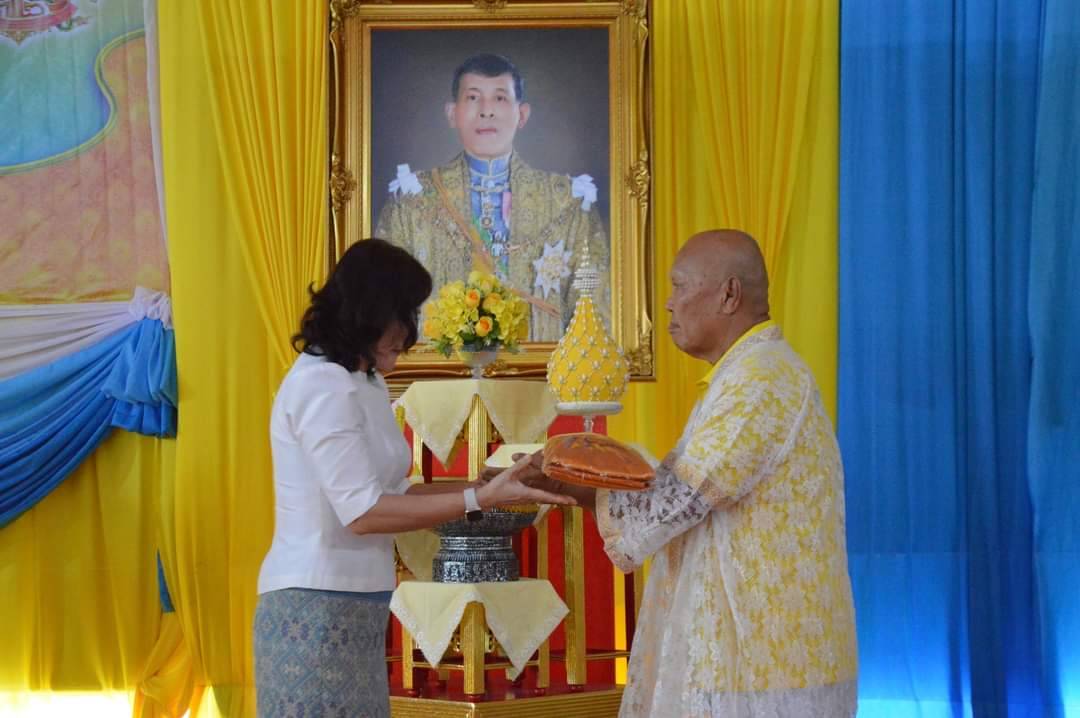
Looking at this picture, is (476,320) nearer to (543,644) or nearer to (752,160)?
(543,644)

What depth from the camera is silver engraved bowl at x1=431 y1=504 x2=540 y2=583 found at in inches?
162

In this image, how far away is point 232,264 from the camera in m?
5.41

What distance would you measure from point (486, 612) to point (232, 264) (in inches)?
82.8

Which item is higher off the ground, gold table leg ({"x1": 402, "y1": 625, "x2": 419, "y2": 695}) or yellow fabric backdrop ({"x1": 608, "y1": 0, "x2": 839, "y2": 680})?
yellow fabric backdrop ({"x1": 608, "y1": 0, "x2": 839, "y2": 680})

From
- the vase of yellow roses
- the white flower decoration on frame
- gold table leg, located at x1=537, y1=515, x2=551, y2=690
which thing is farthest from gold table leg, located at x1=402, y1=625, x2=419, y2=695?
the white flower decoration on frame

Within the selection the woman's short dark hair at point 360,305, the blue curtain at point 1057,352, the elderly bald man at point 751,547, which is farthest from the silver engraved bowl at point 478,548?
the blue curtain at point 1057,352

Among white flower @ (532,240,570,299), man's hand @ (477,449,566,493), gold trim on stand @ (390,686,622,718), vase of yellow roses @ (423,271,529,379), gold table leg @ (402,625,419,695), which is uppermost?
white flower @ (532,240,570,299)

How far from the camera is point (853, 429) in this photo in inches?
204

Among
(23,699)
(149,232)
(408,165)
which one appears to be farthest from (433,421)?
(23,699)

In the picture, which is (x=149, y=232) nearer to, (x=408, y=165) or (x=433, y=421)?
(x=408, y=165)

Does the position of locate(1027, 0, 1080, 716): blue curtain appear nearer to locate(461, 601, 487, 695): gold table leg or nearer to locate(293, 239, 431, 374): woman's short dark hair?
locate(461, 601, 487, 695): gold table leg

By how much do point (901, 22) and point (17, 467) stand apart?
3.96 m

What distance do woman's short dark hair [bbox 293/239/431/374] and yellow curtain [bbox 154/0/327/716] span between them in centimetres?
261

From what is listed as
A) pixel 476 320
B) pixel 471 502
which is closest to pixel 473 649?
pixel 476 320
